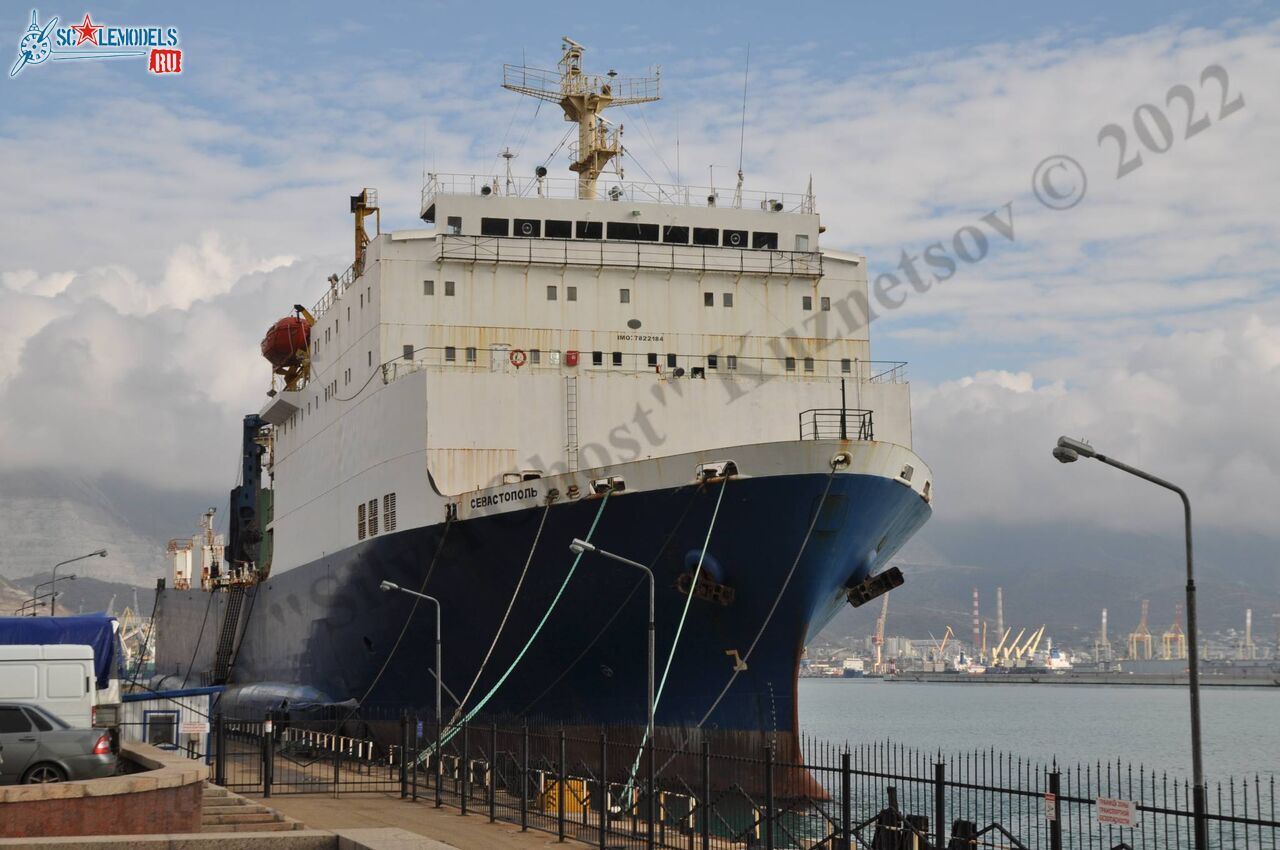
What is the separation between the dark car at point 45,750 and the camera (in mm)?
17547

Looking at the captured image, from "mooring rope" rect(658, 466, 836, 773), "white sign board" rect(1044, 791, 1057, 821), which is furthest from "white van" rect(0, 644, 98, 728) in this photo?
"white sign board" rect(1044, 791, 1057, 821)

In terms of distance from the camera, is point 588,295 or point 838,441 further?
point 588,295

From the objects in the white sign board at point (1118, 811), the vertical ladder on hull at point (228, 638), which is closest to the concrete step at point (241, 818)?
the white sign board at point (1118, 811)

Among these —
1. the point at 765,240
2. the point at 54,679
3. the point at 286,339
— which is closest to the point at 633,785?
the point at 54,679

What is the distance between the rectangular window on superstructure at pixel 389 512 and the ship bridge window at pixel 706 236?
9.35 m

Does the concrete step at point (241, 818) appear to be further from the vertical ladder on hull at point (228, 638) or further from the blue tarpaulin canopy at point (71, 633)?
the vertical ladder on hull at point (228, 638)

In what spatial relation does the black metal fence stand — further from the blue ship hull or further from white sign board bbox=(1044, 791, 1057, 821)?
the blue ship hull

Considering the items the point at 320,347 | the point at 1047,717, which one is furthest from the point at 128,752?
the point at 1047,717

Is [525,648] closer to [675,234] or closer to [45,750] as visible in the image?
[675,234]

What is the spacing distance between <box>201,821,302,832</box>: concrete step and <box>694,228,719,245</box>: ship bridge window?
62.2 ft

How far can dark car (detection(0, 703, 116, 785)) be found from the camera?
17547 mm

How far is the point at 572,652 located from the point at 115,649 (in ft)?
30.2

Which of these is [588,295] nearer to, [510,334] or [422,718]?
[510,334]

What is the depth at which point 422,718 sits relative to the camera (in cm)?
3180
